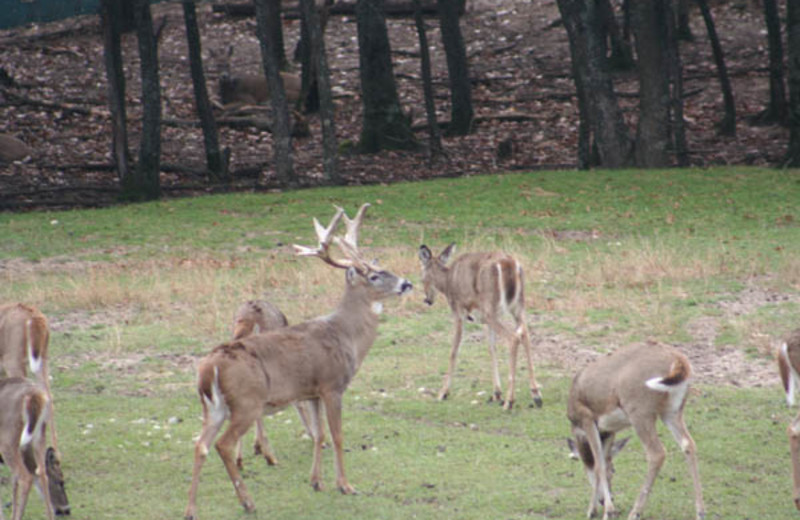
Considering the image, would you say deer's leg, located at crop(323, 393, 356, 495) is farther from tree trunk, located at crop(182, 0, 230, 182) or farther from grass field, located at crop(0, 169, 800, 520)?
tree trunk, located at crop(182, 0, 230, 182)

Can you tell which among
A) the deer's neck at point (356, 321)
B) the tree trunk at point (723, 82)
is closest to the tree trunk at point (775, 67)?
the tree trunk at point (723, 82)

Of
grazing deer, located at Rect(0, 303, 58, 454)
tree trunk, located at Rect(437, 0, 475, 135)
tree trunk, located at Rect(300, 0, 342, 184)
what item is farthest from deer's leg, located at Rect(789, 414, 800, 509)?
tree trunk, located at Rect(437, 0, 475, 135)

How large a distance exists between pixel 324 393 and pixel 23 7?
1357 inches

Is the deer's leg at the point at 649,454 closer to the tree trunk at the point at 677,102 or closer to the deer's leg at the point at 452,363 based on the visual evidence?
the deer's leg at the point at 452,363

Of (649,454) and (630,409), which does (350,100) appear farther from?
(649,454)

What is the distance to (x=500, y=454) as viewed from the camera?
27.7 feet

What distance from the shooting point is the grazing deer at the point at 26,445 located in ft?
23.0

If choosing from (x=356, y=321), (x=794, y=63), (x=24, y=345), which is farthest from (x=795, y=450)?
(x=794, y=63)

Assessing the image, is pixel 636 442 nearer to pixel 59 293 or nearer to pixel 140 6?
pixel 59 293

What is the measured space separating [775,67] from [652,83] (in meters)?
5.57

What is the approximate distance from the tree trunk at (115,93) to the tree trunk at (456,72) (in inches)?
400

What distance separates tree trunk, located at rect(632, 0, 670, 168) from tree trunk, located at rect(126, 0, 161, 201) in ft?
34.9

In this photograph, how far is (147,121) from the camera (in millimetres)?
23172

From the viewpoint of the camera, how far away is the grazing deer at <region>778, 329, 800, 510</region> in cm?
711
